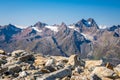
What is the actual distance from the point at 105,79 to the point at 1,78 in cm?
1085

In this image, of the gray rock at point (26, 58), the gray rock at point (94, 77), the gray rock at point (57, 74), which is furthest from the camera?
the gray rock at point (26, 58)

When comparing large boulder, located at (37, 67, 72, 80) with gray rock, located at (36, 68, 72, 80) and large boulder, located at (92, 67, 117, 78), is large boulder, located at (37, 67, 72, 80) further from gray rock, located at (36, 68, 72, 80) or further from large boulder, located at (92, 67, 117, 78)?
large boulder, located at (92, 67, 117, 78)

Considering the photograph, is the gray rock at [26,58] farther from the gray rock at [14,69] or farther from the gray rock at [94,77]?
the gray rock at [94,77]

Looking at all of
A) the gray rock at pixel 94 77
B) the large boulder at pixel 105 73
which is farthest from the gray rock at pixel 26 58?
the gray rock at pixel 94 77

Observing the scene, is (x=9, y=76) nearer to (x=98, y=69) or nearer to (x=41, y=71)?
(x=41, y=71)

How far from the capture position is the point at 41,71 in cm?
3161

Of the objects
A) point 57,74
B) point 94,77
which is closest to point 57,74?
point 57,74

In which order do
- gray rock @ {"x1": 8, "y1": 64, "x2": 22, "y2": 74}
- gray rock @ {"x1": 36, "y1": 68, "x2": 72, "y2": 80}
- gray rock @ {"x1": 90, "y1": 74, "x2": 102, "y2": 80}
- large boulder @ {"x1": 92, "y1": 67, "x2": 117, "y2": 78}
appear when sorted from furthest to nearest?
gray rock @ {"x1": 8, "y1": 64, "x2": 22, "y2": 74} → large boulder @ {"x1": 92, "y1": 67, "x2": 117, "y2": 78} → gray rock @ {"x1": 90, "y1": 74, "x2": 102, "y2": 80} → gray rock @ {"x1": 36, "y1": 68, "x2": 72, "y2": 80}

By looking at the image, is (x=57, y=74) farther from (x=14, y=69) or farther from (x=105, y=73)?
(x=14, y=69)

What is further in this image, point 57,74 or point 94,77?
point 94,77

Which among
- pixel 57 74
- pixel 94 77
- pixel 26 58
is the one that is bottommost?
pixel 94 77

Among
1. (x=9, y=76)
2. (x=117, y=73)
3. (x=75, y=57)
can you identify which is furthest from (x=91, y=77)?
(x=75, y=57)

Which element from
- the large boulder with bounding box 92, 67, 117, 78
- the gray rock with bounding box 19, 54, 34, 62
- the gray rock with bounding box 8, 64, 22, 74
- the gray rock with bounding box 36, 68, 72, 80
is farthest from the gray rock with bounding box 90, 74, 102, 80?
the gray rock with bounding box 19, 54, 34, 62

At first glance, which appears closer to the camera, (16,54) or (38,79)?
(38,79)
